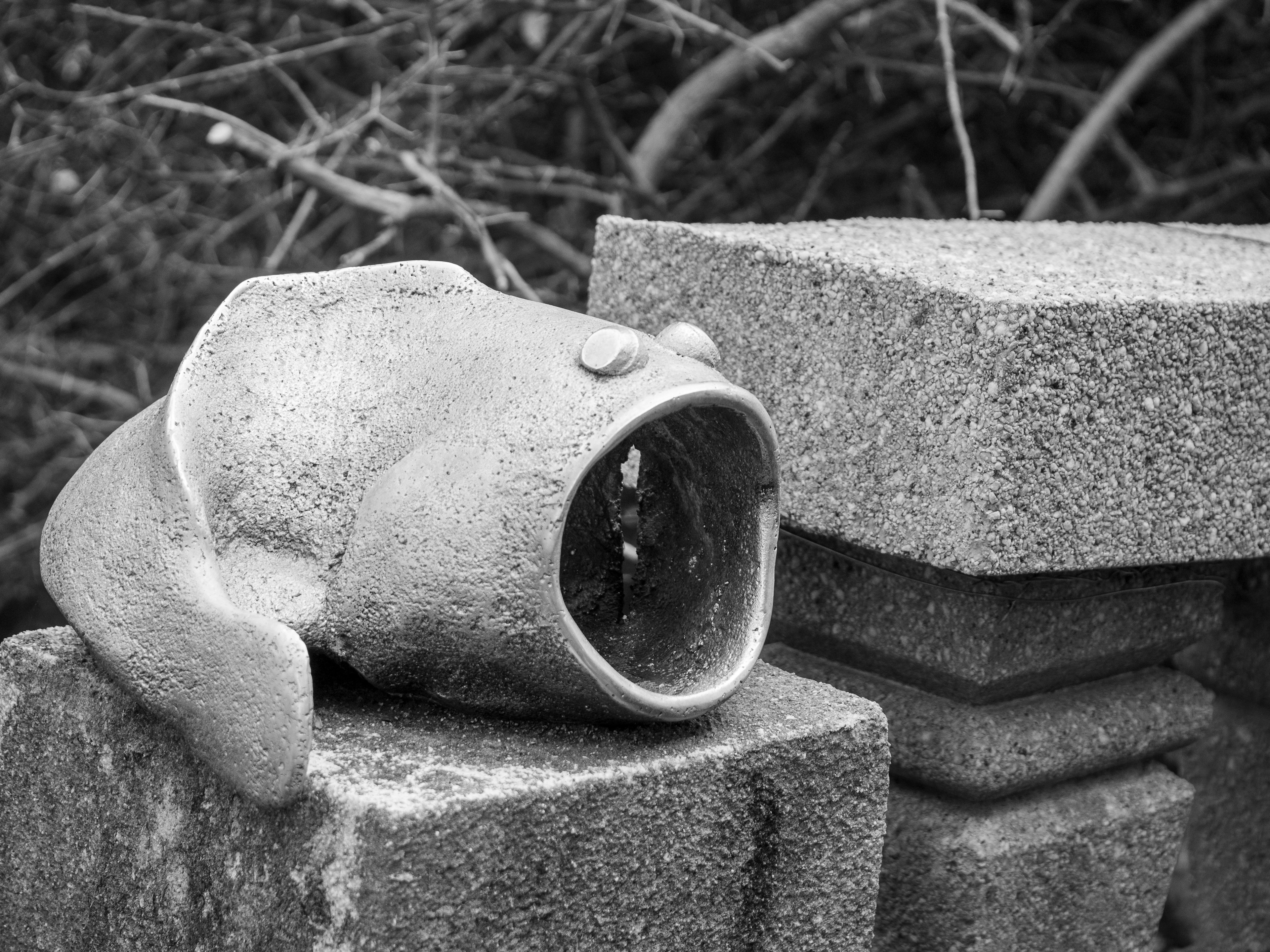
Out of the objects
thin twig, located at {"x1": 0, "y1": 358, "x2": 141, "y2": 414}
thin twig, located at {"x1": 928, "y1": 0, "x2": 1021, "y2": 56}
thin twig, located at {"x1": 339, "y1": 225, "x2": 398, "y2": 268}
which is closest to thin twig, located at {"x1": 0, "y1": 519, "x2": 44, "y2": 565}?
thin twig, located at {"x1": 0, "y1": 358, "x2": 141, "y2": 414}

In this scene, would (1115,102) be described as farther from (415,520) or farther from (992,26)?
(415,520)

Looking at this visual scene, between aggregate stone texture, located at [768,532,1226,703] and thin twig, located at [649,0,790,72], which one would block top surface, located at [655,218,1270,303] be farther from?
thin twig, located at [649,0,790,72]

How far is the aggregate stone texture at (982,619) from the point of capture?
5.44ft

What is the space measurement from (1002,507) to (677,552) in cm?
32

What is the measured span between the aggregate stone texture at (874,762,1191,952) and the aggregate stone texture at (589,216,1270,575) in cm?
38

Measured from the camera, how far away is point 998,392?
4.71 ft

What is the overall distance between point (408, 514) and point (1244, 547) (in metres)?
0.93

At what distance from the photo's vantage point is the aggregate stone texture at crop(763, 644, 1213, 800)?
1702 millimetres

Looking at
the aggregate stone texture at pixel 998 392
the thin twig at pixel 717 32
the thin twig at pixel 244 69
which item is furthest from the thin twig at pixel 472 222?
the aggregate stone texture at pixel 998 392

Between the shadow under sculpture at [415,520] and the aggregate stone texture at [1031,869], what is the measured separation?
1.69 ft

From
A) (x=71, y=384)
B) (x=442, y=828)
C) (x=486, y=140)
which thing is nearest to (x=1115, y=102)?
(x=486, y=140)

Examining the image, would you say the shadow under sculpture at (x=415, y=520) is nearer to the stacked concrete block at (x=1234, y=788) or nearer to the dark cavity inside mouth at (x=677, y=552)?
the dark cavity inside mouth at (x=677, y=552)

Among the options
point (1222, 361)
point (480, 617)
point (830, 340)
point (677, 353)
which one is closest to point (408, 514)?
point (480, 617)

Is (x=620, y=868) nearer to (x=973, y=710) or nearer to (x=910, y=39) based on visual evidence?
(x=973, y=710)
